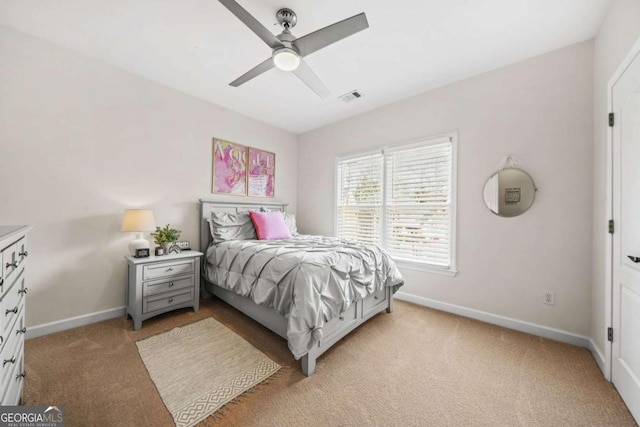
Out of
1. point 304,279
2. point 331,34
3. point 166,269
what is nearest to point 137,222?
point 166,269

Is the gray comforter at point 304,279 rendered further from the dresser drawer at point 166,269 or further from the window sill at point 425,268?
the window sill at point 425,268

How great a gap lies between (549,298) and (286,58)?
3190 millimetres

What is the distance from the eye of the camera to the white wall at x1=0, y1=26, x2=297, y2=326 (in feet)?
6.93

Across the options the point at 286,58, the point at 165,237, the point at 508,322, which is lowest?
the point at 508,322

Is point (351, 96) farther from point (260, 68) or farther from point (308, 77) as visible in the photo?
point (260, 68)

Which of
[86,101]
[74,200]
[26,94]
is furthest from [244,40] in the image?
[74,200]

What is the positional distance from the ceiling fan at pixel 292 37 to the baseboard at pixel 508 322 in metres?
2.92

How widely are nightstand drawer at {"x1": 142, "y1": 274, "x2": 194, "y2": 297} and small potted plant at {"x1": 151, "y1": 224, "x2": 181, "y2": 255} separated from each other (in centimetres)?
36

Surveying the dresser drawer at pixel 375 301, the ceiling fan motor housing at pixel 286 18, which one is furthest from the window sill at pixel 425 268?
the ceiling fan motor housing at pixel 286 18

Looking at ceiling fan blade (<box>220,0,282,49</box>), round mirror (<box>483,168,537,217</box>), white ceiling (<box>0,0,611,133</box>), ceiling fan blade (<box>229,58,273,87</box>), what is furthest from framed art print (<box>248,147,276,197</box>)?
round mirror (<box>483,168,537,217</box>)

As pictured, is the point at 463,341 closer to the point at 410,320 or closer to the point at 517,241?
the point at 410,320

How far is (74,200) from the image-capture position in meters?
2.36

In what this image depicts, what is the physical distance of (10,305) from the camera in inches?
44.5

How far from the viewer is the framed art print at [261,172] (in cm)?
385
